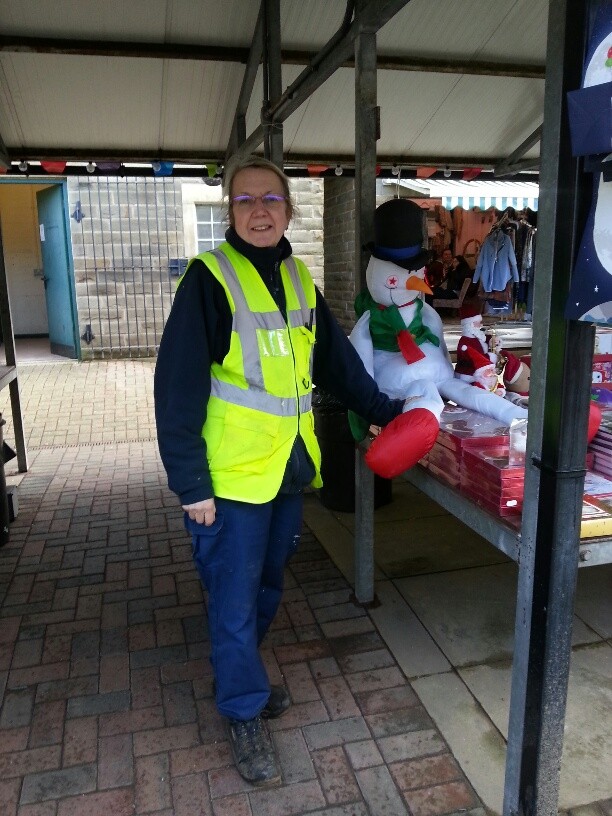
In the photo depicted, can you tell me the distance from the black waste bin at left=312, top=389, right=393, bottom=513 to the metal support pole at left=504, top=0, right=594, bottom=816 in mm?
2804

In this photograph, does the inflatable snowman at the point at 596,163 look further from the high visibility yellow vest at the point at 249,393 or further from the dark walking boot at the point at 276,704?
the dark walking boot at the point at 276,704

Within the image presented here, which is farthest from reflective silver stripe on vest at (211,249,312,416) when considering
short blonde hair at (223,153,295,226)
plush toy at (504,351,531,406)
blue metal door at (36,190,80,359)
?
blue metal door at (36,190,80,359)

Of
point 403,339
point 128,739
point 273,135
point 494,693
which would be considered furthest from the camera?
point 273,135

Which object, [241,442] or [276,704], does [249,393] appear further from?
[276,704]

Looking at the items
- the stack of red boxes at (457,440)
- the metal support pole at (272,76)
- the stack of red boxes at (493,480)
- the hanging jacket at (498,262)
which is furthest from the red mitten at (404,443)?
the hanging jacket at (498,262)

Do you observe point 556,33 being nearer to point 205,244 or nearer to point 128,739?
point 128,739

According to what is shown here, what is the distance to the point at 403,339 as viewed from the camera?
10.3 feet

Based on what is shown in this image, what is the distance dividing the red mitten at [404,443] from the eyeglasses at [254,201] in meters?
0.92

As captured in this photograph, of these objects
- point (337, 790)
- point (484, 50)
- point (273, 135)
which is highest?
point (484, 50)

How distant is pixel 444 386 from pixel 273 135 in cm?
210

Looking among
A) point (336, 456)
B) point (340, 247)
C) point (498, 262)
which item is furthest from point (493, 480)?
point (498, 262)

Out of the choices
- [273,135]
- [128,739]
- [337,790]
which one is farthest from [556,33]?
[273,135]

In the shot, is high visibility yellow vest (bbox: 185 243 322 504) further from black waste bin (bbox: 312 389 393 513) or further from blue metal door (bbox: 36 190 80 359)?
blue metal door (bbox: 36 190 80 359)

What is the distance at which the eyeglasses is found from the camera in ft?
7.87
